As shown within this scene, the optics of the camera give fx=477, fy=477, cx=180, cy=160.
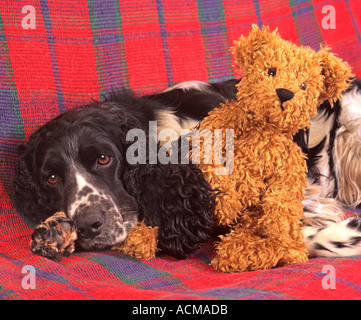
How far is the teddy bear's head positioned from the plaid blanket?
55 cm

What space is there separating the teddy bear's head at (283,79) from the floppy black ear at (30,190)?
1.02m

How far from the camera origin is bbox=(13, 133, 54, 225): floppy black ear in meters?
2.20

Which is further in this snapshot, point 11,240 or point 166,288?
point 11,240

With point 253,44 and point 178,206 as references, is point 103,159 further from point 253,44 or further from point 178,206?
point 253,44

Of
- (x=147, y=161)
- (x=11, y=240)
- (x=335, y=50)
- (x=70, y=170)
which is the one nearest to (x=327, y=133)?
(x=335, y=50)

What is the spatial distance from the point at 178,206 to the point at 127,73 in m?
1.29

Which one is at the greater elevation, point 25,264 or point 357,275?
point 25,264

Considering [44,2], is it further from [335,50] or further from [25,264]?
[335,50]

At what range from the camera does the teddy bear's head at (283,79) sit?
1655 millimetres

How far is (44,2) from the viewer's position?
8.96ft

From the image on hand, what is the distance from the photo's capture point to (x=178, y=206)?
6.40ft

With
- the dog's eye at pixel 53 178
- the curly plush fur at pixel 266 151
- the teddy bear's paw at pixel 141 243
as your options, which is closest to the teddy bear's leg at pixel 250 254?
the curly plush fur at pixel 266 151

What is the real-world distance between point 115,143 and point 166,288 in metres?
0.76
